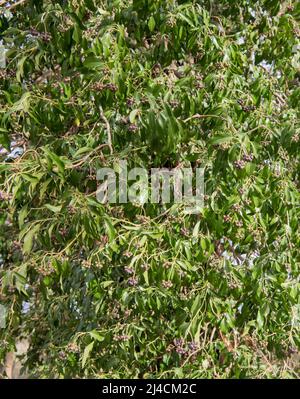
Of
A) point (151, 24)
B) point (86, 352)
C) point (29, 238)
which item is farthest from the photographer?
point (151, 24)

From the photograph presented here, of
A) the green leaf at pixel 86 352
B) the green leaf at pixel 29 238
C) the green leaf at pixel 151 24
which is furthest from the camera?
the green leaf at pixel 151 24

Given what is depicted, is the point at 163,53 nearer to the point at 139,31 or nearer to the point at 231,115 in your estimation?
the point at 139,31

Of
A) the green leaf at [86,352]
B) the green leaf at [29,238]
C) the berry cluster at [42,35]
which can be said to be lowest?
the green leaf at [86,352]

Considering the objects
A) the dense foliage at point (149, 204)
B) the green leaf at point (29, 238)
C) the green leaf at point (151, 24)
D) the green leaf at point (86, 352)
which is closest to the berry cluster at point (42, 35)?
the dense foliage at point (149, 204)

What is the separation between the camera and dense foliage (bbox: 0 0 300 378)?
2795 millimetres

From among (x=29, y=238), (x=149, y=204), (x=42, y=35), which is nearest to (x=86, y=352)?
(x=29, y=238)

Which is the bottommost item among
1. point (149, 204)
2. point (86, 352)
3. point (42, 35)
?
point (86, 352)

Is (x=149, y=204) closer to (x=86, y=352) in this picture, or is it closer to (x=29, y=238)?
(x=29, y=238)

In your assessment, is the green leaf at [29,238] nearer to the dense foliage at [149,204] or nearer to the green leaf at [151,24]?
the dense foliage at [149,204]

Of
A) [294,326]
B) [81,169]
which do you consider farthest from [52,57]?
[294,326]

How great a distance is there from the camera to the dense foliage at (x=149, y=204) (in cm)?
279

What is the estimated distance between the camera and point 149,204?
2.90 metres

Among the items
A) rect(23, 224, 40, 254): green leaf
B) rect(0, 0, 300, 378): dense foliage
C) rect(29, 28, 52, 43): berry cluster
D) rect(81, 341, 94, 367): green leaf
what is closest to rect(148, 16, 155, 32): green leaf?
rect(0, 0, 300, 378): dense foliage
